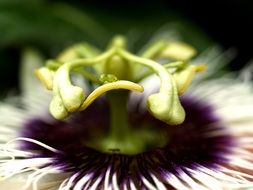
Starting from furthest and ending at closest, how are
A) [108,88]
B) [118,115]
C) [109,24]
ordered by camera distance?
[109,24] < [118,115] < [108,88]

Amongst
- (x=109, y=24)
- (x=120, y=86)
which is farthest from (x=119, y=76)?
(x=109, y=24)

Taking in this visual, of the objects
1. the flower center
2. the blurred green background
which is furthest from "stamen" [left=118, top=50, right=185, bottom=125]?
the blurred green background

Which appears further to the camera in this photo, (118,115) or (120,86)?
(118,115)

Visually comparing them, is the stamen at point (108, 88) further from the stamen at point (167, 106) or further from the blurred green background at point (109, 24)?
the blurred green background at point (109, 24)

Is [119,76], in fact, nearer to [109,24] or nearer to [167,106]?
[167,106]

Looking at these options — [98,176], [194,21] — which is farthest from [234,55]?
[98,176]

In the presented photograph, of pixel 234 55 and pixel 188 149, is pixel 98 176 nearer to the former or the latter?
pixel 188 149

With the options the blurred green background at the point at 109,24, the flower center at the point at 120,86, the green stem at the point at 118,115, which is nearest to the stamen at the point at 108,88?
the flower center at the point at 120,86

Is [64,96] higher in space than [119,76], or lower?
lower

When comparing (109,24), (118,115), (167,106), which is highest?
(109,24)

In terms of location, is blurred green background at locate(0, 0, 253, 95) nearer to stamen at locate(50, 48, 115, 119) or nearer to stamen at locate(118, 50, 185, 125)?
stamen at locate(50, 48, 115, 119)
